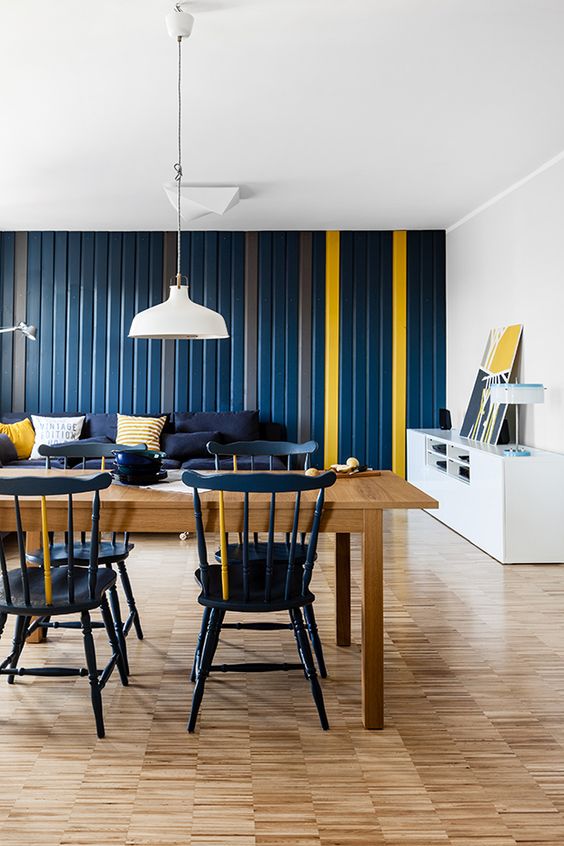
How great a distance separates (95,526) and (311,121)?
3.01 m

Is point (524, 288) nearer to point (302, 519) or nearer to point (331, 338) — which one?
point (331, 338)

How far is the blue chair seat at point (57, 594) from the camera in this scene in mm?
2436

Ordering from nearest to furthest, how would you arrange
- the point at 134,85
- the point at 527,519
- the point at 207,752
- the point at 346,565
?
Result: the point at 207,752 → the point at 346,565 → the point at 134,85 → the point at 527,519

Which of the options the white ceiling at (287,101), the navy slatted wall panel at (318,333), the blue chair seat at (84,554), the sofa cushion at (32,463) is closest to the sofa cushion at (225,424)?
the navy slatted wall panel at (318,333)

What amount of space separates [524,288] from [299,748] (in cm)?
422

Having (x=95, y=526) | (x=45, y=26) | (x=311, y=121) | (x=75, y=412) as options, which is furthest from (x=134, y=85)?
(x=75, y=412)

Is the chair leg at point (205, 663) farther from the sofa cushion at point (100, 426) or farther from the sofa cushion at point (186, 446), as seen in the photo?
the sofa cushion at point (100, 426)

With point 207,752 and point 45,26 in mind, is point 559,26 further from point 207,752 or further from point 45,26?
point 207,752

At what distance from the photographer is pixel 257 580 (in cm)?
269

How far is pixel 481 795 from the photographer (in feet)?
6.93

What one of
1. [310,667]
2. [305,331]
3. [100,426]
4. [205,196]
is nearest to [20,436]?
[100,426]

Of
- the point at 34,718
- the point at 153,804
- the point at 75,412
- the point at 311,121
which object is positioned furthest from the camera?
the point at 75,412

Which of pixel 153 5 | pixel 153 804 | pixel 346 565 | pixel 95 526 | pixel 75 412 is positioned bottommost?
pixel 153 804

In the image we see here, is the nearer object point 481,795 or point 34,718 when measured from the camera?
point 481,795
